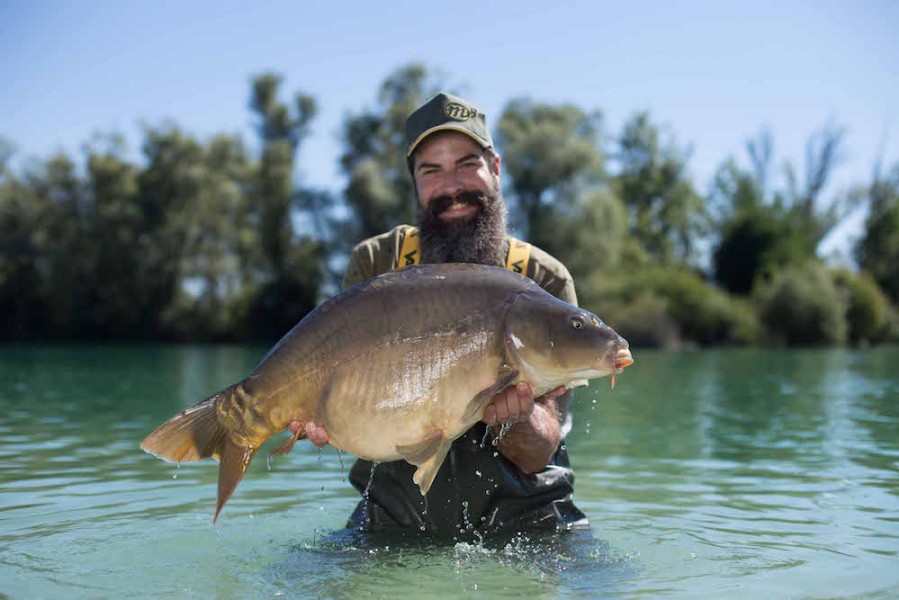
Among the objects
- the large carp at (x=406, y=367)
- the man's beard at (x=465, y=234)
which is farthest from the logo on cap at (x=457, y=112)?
the large carp at (x=406, y=367)

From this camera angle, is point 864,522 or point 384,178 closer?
point 864,522

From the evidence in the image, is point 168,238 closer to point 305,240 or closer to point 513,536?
point 305,240

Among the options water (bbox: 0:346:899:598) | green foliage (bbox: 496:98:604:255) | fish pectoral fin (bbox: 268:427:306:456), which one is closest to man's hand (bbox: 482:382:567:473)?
water (bbox: 0:346:899:598)

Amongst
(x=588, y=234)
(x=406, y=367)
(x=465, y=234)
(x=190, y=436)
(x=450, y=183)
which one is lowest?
(x=190, y=436)

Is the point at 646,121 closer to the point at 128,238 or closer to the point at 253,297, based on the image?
the point at 253,297

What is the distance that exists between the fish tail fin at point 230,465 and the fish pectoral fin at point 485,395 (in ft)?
3.13

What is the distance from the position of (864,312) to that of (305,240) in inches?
1039

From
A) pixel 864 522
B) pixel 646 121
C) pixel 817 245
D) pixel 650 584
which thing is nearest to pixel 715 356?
pixel 817 245

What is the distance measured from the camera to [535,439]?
4523 mm

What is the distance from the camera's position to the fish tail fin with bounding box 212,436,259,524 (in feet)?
12.8

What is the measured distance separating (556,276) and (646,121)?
5914 centimetres

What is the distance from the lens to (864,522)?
593cm

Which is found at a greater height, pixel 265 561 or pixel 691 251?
pixel 691 251

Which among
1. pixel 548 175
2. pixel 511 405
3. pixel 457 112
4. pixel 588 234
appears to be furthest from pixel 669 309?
pixel 511 405
